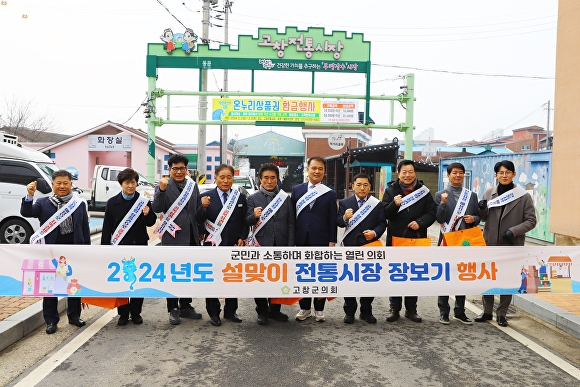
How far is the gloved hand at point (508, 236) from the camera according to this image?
17.9 ft

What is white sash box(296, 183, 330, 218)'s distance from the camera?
5.54m

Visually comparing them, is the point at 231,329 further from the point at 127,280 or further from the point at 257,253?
the point at 127,280

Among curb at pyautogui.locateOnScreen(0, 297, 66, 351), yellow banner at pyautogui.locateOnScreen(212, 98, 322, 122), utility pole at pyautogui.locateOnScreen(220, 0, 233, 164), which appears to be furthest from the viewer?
utility pole at pyautogui.locateOnScreen(220, 0, 233, 164)

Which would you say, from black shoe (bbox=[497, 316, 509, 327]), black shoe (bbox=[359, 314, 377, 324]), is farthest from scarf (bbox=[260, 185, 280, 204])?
black shoe (bbox=[497, 316, 509, 327])

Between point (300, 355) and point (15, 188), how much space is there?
27.8 ft

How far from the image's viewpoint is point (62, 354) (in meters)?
4.51

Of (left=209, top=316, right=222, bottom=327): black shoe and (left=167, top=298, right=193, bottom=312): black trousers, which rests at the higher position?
(left=167, top=298, right=193, bottom=312): black trousers

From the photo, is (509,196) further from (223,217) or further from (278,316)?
(223,217)

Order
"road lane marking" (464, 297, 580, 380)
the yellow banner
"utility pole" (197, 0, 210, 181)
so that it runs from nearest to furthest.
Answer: "road lane marking" (464, 297, 580, 380)
the yellow banner
"utility pole" (197, 0, 210, 181)

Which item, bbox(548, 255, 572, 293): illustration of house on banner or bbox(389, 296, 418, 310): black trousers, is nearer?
bbox(548, 255, 572, 293): illustration of house on banner

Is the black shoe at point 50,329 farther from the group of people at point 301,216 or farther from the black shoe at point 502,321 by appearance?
the black shoe at point 502,321

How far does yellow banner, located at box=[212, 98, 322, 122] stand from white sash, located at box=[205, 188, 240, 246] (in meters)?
12.8

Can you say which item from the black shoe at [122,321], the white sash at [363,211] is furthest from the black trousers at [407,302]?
the black shoe at [122,321]

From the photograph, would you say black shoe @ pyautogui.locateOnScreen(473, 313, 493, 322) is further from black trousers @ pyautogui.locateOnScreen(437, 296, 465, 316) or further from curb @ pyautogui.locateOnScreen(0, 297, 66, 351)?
curb @ pyautogui.locateOnScreen(0, 297, 66, 351)
